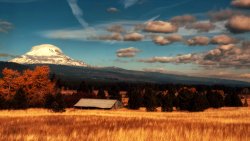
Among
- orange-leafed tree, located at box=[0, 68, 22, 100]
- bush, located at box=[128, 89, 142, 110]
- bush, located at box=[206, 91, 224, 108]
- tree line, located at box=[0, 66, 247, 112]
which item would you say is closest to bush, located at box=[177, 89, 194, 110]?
tree line, located at box=[0, 66, 247, 112]

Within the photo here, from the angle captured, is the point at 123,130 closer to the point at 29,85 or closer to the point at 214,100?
the point at 29,85

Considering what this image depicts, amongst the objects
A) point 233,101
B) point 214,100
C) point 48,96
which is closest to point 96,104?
point 48,96

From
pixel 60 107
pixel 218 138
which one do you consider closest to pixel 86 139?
pixel 218 138

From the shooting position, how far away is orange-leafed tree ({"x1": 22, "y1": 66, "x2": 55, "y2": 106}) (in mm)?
102562

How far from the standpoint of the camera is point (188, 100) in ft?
294

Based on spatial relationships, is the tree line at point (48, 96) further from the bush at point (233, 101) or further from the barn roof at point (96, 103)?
the barn roof at point (96, 103)

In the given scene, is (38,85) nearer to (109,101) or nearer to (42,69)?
(42,69)

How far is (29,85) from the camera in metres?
106

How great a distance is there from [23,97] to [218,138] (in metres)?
77.1

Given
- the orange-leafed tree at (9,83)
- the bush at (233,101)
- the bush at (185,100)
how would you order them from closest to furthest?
the bush at (185,100) < the orange-leafed tree at (9,83) < the bush at (233,101)

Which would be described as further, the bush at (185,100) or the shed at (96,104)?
the shed at (96,104)

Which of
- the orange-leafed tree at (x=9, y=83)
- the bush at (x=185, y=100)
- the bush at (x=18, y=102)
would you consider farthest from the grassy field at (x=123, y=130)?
the orange-leafed tree at (x=9, y=83)

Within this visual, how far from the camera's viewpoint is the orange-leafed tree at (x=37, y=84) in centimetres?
10256

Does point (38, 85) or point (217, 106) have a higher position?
point (38, 85)
